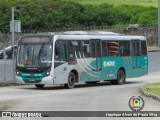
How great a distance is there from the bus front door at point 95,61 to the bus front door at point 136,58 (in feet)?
12.1

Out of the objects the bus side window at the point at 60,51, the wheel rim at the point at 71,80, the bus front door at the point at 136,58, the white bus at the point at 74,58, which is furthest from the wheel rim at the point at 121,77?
the bus side window at the point at 60,51

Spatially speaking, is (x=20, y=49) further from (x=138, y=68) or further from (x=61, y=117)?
(x=61, y=117)

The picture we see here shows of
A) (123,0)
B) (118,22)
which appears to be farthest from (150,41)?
(123,0)

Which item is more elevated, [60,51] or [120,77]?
[60,51]

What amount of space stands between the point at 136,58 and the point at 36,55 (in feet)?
28.9

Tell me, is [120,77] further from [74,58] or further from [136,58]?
[74,58]

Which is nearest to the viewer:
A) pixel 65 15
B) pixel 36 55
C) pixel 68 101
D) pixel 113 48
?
pixel 68 101

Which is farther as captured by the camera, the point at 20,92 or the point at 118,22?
the point at 118,22

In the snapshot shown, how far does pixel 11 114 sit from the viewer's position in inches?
723

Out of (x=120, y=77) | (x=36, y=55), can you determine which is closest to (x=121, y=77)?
(x=120, y=77)

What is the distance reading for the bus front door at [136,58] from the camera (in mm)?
37719

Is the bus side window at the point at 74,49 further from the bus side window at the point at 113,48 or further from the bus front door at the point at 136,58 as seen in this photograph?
the bus front door at the point at 136,58

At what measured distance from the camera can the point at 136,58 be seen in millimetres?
37938

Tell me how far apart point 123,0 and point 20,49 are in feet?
249
